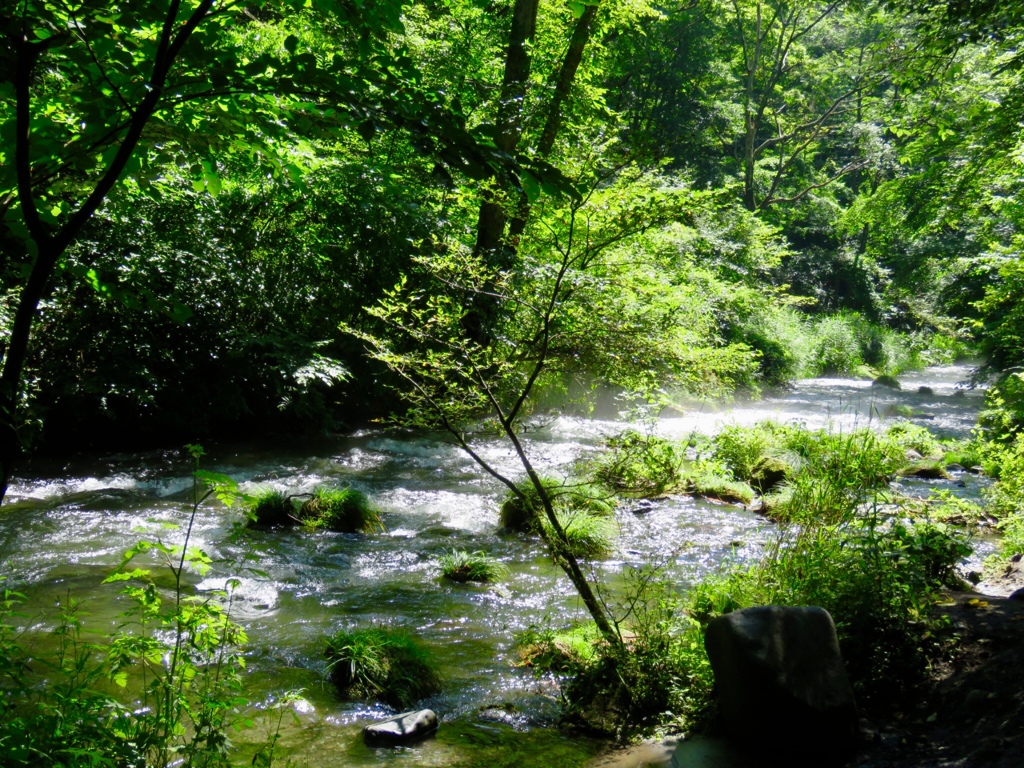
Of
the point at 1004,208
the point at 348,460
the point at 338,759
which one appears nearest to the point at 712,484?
the point at 348,460

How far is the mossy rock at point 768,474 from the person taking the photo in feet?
35.9

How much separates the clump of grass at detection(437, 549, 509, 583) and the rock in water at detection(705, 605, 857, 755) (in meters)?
3.35

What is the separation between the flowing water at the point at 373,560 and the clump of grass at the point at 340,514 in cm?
24

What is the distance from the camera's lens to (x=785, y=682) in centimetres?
360

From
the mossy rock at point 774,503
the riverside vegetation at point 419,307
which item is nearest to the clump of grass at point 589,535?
the riverside vegetation at point 419,307

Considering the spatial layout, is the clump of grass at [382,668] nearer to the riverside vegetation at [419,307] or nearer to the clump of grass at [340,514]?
the riverside vegetation at [419,307]

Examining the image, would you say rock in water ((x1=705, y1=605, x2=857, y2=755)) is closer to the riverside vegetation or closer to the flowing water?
the riverside vegetation

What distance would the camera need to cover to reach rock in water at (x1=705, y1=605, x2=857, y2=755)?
3.57 m

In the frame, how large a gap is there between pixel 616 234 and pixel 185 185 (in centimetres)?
829

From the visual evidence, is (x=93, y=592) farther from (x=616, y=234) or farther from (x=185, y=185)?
(x=185, y=185)

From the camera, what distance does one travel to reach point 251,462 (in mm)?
10859

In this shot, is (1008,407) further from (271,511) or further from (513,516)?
(271,511)

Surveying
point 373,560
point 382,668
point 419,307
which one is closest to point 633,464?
point 382,668

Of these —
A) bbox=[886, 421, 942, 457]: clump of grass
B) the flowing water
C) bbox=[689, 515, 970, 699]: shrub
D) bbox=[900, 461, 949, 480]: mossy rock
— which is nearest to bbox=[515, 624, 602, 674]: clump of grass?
the flowing water
